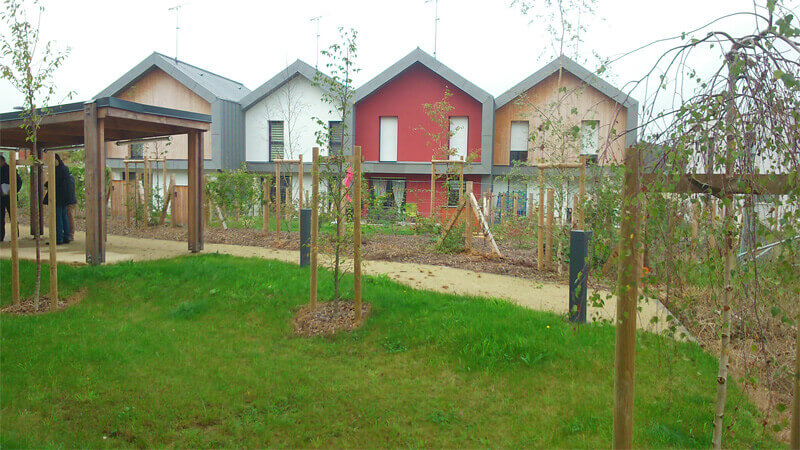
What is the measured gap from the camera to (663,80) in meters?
2.57

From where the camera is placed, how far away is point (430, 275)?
890 cm

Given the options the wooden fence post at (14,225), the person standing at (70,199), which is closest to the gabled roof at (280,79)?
the person standing at (70,199)

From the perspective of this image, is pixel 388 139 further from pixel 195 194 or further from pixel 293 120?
pixel 195 194

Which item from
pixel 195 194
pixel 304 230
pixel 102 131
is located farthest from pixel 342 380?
pixel 195 194

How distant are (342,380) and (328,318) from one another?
1.47 m

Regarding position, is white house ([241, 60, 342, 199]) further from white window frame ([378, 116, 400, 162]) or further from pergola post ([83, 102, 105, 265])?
pergola post ([83, 102, 105, 265])

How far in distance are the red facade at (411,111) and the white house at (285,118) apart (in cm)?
138

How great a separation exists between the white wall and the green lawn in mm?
16591

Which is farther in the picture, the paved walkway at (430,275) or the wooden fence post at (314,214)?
the paved walkway at (430,275)

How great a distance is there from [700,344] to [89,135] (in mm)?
8996

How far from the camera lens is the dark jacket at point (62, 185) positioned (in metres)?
11.3

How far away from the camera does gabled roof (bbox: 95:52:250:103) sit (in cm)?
2277

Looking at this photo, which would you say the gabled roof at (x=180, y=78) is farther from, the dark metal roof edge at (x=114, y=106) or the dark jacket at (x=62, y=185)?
the dark metal roof edge at (x=114, y=106)

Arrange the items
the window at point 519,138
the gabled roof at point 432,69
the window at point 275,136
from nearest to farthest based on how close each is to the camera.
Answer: the gabled roof at point 432,69
the window at point 519,138
the window at point 275,136
